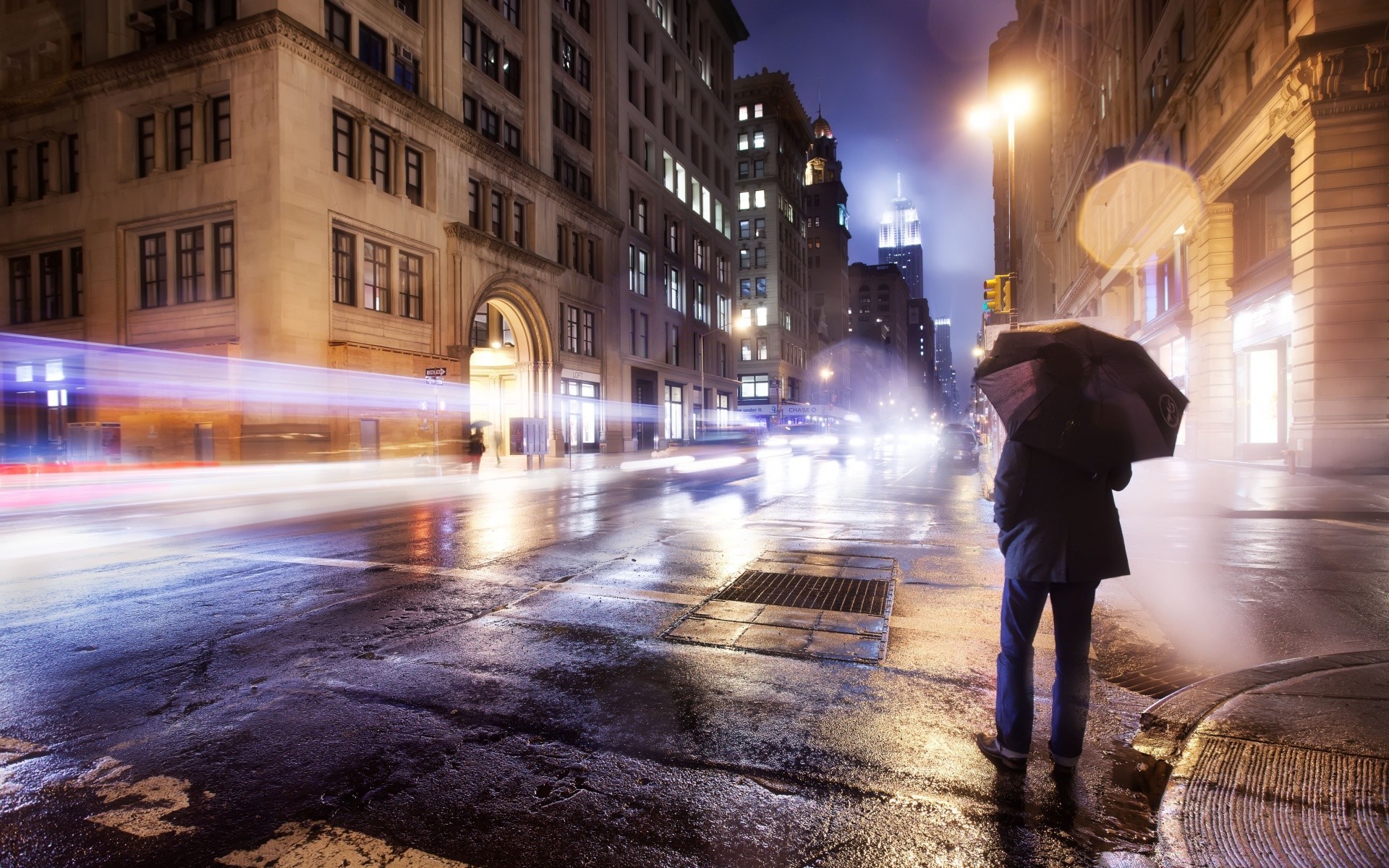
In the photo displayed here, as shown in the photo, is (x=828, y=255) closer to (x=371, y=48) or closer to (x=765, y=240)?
(x=765, y=240)

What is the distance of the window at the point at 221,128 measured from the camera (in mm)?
25078

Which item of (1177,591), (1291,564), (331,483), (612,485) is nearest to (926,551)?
(1177,591)

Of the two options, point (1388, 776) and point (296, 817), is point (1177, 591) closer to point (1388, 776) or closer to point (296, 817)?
point (1388, 776)

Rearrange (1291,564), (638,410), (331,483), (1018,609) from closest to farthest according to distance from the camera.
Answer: (1018,609) → (1291,564) → (331,483) → (638,410)

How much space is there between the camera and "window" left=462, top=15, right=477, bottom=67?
33219mm

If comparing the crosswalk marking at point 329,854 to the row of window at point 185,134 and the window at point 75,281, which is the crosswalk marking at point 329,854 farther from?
the window at point 75,281

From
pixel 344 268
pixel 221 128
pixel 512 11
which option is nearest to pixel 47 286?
pixel 221 128

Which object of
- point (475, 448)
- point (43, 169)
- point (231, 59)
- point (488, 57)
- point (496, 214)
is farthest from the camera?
point (488, 57)

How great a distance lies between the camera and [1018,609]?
336 cm

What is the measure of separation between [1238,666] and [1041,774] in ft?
8.07

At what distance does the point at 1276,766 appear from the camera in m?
3.24

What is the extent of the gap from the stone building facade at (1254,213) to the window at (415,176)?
2347 cm

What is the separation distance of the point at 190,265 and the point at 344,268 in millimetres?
5413

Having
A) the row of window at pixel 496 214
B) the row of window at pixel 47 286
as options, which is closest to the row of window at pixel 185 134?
the row of window at pixel 47 286
